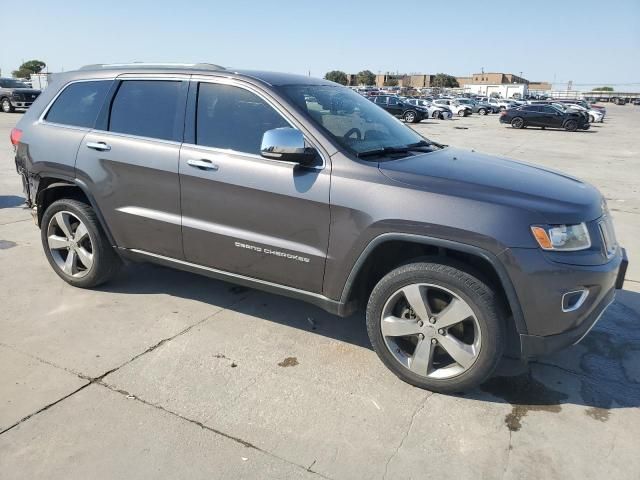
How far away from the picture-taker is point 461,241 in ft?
9.26

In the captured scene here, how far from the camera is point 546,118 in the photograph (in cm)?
2948

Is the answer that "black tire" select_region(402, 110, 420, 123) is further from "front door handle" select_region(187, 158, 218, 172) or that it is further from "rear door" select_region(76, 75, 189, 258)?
"front door handle" select_region(187, 158, 218, 172)

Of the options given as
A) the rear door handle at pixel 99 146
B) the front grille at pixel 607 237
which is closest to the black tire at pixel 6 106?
the rear door handle at pixel 99 146

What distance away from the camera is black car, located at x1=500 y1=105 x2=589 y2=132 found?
93.5 ft

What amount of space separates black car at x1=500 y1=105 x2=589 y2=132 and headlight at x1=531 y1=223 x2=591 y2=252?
1145 inches

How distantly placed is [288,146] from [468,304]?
4.49 ft

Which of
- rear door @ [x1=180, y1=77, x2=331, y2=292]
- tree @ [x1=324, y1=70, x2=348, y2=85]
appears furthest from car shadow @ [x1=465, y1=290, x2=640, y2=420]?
tree @ [x1=324, y1=70, x2=348, y2=85]

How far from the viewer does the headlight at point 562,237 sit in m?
2.74

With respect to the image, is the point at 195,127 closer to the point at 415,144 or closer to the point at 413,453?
the point at 415,144

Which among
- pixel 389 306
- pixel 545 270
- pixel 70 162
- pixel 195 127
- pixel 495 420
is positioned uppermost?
pixel 195 127

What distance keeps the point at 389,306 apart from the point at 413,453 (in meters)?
0.84

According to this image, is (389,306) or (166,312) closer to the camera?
(389,306)

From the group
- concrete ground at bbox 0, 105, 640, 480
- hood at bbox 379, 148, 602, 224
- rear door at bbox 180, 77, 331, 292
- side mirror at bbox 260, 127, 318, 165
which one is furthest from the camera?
rear door at bbox 180, 77, 331, 292

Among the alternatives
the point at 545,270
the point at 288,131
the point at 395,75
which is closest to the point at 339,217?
the point at 288,131
